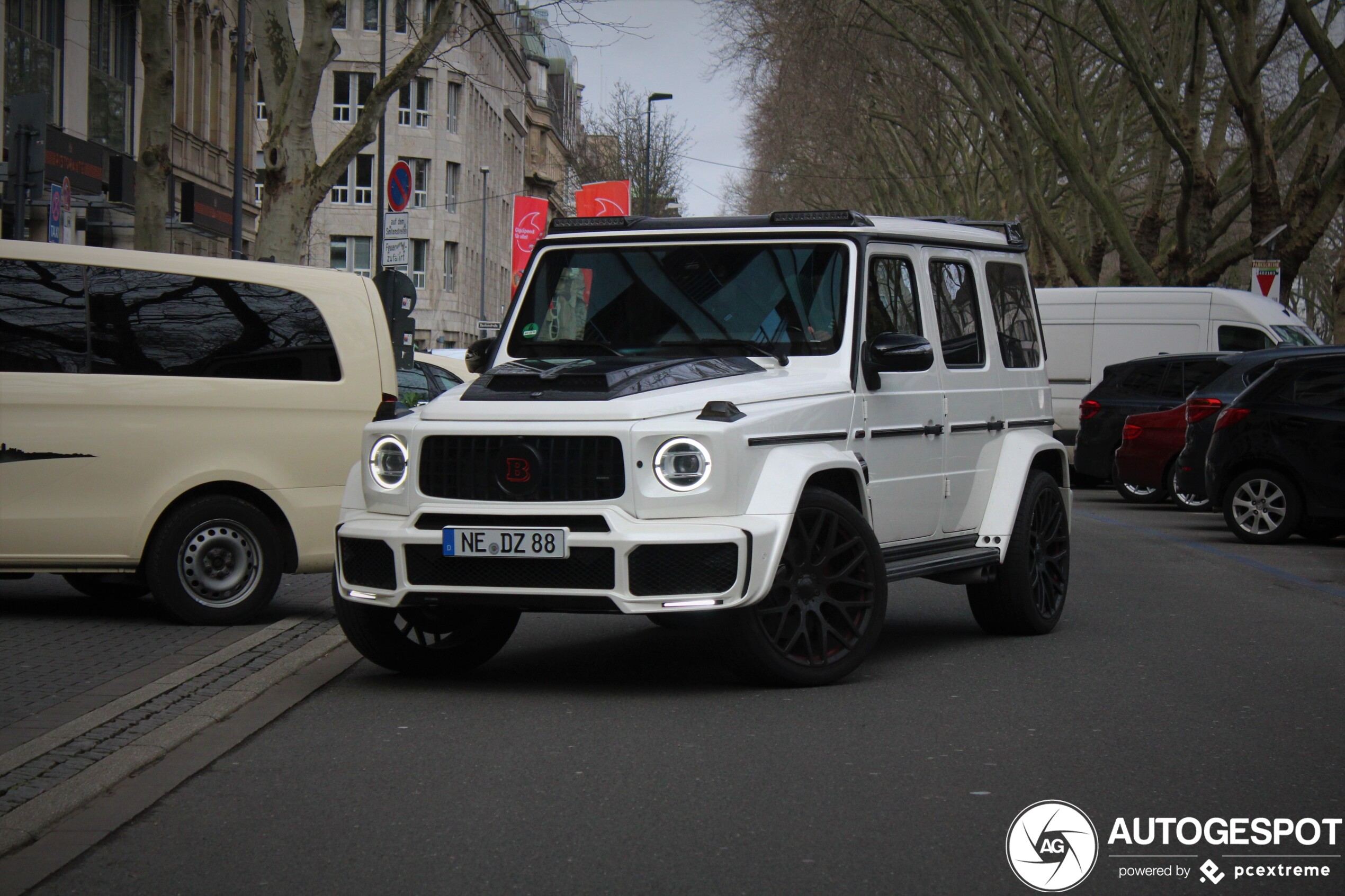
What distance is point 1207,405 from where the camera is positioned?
18531 millimetres

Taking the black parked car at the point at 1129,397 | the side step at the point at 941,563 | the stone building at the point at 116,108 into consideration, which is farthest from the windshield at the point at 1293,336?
the side step at the point at 941,563

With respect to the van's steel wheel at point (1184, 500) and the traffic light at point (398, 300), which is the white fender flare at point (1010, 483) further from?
the van's steel wheel at point (1184, 500)

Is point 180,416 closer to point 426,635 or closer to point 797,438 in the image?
point 426,635

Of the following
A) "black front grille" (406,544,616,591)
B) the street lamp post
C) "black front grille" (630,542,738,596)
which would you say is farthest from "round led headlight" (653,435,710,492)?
the street lamp post

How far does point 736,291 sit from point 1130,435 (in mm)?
13823

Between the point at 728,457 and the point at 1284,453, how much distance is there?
402 inches

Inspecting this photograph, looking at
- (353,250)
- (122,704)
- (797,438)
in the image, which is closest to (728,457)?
(797,438)

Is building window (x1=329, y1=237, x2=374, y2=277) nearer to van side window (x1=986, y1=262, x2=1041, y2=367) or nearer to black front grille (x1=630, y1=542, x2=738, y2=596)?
van side window (x1=986, y1=262, x2=1041, y2=367)

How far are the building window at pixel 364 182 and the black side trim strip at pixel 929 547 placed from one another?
7079 centimetres

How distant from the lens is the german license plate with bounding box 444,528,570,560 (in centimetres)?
707

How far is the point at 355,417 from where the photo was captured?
10344 mm

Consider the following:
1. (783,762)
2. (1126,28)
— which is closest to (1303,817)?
(783,762)

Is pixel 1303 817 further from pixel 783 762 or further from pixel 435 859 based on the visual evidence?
pixel 435 859

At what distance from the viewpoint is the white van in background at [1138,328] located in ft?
84.0
